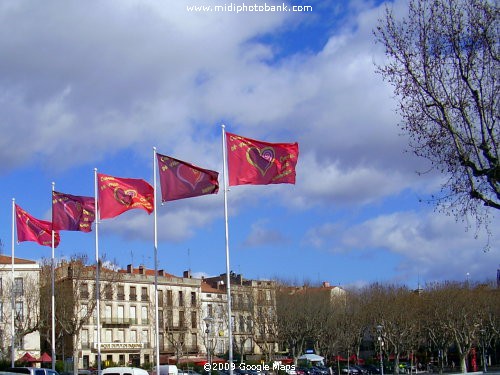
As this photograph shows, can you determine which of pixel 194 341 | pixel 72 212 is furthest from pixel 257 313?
pixel 72 212

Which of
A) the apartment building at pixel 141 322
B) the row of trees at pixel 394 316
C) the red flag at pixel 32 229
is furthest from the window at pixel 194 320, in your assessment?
Answer: the red flag at pixel 32 229

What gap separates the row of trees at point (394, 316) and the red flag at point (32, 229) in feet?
160

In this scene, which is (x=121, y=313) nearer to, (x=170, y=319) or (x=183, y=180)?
(x=170, y=319)

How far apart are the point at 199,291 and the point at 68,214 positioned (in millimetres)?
67292

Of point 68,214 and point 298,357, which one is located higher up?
point 68,214

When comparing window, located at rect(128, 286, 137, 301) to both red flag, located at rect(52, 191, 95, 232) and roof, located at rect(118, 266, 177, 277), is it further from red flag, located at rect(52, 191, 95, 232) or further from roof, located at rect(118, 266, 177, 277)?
red flag, located at rect(52, 191, 95, 232)

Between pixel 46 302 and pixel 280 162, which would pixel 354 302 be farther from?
pixel 280 162

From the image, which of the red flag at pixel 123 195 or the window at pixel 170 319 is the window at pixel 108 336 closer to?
the window at pixel 170 319

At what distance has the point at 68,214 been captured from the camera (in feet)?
127

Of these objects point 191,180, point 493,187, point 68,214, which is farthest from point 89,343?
point 493,187

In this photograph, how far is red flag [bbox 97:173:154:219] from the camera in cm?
3450

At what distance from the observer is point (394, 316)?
84.9 m

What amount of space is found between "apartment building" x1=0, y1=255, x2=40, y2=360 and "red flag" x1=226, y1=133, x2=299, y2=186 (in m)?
42.3

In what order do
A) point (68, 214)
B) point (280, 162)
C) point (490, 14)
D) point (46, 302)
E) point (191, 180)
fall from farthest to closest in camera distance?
point (46, 302) < point (68, 214) < point (191, 180) < point (280, 162) < point (490, 14)
